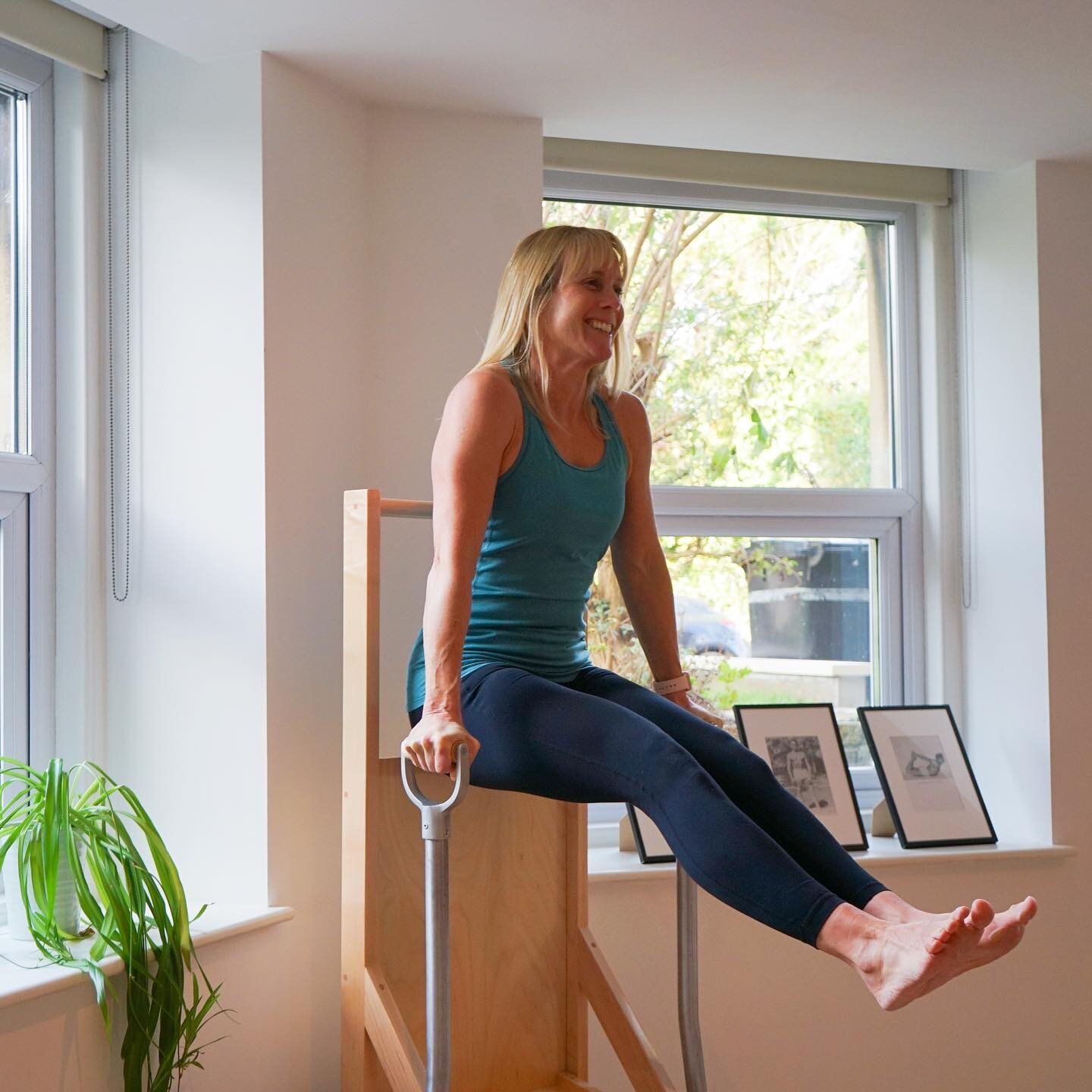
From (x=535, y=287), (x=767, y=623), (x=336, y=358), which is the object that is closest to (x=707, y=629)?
(x=767, y=623)

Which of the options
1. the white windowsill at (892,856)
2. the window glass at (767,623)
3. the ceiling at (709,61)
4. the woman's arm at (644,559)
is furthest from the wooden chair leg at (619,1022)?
the ceiling at (709,61)

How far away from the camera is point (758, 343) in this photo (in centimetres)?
293

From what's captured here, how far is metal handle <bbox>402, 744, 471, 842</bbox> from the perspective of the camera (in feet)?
5.31

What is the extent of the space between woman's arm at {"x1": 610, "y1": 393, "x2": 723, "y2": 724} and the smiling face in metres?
0.18

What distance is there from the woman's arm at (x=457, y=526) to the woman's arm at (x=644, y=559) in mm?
302

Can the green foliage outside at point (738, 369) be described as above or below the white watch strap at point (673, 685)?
above

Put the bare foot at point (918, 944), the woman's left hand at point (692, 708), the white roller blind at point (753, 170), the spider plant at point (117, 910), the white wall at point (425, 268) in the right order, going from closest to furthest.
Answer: the bare foot at point (918, 944) → the spider plant at point (117, 910) → the woman's left hand at point (692, 708) → the white wall at point (425, 268) → the white roller blind at point (753, 170)

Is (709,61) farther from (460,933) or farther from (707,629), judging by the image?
(460,933)

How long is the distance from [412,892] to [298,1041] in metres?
0.40

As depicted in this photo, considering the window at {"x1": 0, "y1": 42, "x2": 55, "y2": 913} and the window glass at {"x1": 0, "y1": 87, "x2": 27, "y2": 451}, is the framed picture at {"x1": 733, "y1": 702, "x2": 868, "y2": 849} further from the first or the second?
the window glass at {"x1": 0, "y1": 87, "x2": 27, "y2": 451}

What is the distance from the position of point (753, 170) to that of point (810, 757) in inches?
52.3

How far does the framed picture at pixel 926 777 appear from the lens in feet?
8.75

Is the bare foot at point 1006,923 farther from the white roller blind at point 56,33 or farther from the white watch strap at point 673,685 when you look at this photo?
the white roller blind at point 56,33

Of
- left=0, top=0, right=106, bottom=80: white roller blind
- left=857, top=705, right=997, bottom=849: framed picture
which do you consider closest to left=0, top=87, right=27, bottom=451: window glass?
left=0, top=0, right=106, bottom=80: white roller blind
